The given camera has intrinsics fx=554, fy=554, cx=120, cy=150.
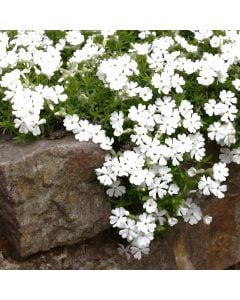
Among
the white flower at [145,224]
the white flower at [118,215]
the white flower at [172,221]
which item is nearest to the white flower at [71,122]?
the white flower at [118,215]

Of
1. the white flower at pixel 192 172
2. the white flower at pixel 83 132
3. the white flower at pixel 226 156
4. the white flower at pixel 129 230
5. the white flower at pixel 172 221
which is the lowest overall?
the white flower at pixel 129 230

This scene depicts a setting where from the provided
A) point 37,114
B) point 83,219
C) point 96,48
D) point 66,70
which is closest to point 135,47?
point 96,48

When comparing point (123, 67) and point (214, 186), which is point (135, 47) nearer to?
point (123, 67)

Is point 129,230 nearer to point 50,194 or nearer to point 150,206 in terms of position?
point 150,206

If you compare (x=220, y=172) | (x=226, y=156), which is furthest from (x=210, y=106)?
(x=220, y=172)

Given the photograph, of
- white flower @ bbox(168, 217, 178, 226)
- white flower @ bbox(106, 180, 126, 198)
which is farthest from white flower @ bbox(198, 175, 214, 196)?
white flower @ bbox(106, 180, 126, 198)

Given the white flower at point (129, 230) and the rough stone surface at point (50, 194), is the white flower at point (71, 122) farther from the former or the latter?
the white flower at point (129, 230)

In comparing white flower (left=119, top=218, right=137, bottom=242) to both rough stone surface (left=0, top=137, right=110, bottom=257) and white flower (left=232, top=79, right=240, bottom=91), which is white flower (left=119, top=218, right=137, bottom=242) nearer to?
rough stone surface (left=0, top=137, right=110, bottom=257)

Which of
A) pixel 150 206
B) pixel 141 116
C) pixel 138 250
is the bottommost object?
pixel 138 250
